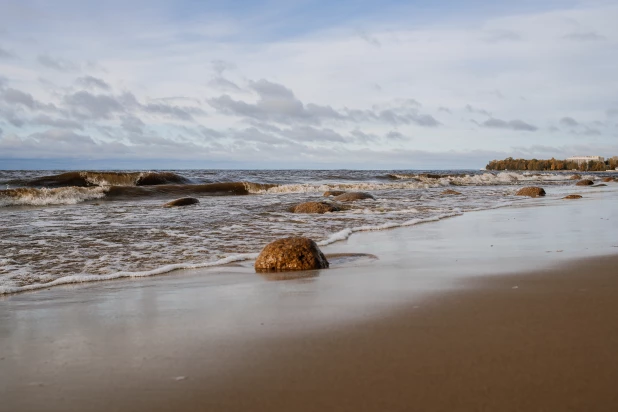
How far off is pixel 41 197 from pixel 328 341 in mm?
17389

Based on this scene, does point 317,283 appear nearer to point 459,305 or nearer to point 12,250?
point 459,305

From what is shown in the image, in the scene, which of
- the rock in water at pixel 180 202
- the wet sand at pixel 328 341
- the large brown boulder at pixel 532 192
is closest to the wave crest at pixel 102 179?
the rock in water at pixel 180 202

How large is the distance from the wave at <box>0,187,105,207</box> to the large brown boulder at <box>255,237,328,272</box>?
1366 centimetres

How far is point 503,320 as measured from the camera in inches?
120

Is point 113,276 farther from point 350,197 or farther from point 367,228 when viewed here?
point 350,197

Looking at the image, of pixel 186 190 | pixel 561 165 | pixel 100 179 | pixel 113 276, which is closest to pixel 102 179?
pixel 100 179

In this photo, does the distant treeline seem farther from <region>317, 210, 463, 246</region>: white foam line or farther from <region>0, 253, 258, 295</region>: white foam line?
<region>0, 253, 258, 295</region>: white foam line

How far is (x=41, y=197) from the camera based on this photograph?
17578 millimetres

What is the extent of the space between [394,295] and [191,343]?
5.33 feet

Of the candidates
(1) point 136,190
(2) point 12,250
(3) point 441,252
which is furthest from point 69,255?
(1) point 136,190

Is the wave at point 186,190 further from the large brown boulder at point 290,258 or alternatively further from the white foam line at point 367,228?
the large brown boulder at point 290,258

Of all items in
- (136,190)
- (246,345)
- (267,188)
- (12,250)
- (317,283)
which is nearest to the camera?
(246,345)

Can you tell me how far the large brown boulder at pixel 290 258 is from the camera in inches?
213

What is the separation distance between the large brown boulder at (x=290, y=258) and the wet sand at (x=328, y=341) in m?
0.36
